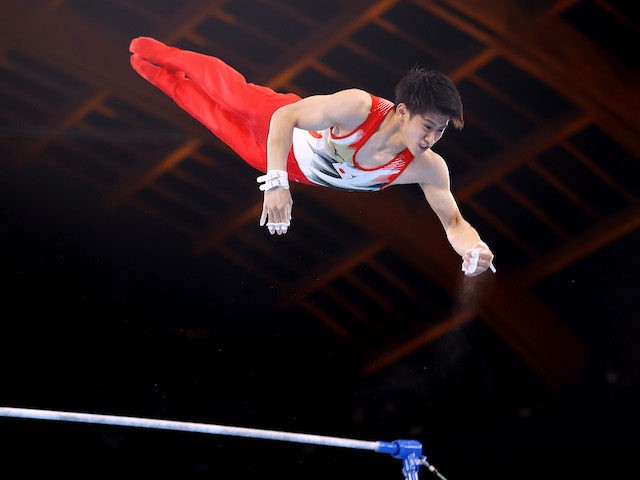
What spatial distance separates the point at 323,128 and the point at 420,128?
43 centimetres

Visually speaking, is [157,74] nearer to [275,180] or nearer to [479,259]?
[275,180]

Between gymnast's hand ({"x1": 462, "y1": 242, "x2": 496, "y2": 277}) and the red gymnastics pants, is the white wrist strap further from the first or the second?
gymnast's hand ({"x1": 462, "y1": 242, "x2": 496, "y2": 277})

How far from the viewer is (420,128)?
12.5 ft

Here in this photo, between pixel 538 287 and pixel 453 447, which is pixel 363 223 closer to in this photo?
pixel 538 287

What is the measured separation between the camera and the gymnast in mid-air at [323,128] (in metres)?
3.74

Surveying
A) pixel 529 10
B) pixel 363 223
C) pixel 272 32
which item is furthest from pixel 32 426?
pixel 529 10

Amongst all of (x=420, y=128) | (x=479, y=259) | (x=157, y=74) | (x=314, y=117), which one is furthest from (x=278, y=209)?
(x=157, y=74)

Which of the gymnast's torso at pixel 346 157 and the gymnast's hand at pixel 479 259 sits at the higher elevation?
the gymnast's torso at pixel 346 157

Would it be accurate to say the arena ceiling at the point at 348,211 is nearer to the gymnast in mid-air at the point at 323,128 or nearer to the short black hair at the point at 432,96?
the gymnast in mid-air at the point at 323,128

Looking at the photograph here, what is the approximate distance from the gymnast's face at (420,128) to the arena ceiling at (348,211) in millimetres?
898

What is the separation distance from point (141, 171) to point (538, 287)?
2.51 meters

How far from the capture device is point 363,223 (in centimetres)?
523

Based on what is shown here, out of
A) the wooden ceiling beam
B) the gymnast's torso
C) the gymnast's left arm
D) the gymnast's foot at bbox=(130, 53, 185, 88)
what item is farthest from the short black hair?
the wooden ceiling beam

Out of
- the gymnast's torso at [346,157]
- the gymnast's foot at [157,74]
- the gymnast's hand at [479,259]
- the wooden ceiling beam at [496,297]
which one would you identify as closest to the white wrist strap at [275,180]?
the gymnast's torso at [346,157]
